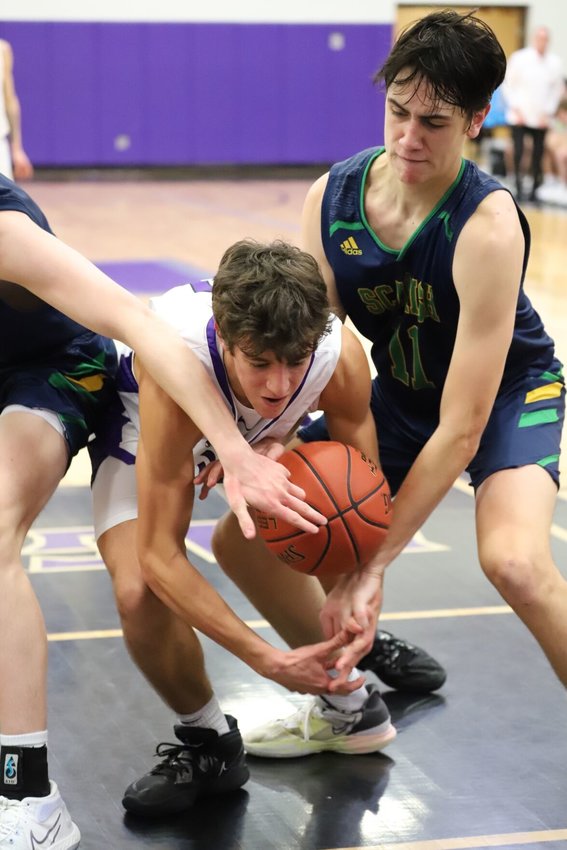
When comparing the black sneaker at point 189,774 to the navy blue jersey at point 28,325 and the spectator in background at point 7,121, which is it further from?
the spectator in background at point 7,121

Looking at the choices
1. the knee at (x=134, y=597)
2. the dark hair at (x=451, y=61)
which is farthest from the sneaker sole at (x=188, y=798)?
the dark hair at (x=451, y=61)

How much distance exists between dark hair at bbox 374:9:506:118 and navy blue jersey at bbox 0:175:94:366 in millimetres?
969

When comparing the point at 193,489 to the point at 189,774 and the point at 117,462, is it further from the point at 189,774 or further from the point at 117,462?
the point at 189,774

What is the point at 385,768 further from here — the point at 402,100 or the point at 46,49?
the point at 46,49

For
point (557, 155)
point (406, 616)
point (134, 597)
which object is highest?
point (134, 597)

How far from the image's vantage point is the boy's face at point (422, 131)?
9.47 ft

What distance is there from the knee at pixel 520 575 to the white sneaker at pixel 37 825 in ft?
3.67

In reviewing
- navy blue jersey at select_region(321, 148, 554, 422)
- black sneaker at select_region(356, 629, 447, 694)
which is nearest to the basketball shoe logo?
black sneaker at select_region(356, 629, 447, 694)

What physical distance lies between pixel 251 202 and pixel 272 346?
13.3m

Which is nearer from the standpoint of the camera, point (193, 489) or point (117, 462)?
point (193, 489)

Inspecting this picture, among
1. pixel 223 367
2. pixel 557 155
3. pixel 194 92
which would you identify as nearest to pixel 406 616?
pixel 223 367

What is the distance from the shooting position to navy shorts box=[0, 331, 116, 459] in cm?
319

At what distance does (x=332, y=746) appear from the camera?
3379 mm

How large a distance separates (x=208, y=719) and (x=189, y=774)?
0.46ft
